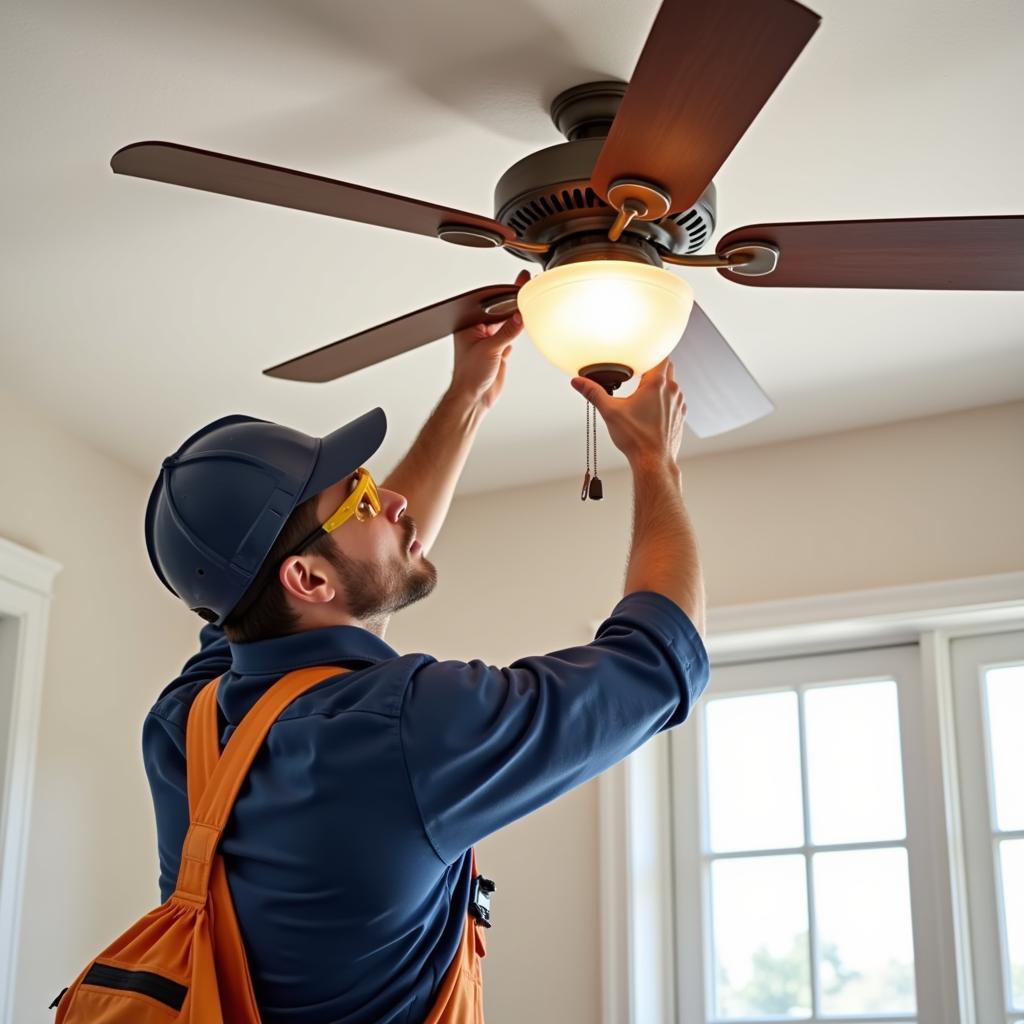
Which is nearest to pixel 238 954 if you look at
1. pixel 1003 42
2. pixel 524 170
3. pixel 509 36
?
pixel 524 170

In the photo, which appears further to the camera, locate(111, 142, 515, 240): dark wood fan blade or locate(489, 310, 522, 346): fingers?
locate(489, 310, 522, 346): fingers

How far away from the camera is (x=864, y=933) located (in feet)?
9.61

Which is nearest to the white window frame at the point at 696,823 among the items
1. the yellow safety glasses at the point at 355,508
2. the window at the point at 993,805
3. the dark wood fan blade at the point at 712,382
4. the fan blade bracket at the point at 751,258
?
the window at the point at 993,805

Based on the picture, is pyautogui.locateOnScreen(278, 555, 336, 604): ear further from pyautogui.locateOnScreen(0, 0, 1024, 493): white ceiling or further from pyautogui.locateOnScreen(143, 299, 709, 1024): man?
pyautogui.locateOnScreen(0, 0, 1024, 493): white ceiling

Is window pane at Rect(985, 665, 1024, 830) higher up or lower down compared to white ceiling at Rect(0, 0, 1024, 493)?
lower down

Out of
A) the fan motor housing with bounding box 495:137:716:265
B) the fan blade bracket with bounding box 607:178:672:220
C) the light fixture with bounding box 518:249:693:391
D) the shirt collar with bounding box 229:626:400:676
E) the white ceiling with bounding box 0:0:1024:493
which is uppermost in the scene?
the white ceiling with bounding box 0:0:1024:493

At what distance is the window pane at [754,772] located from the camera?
3125 mm

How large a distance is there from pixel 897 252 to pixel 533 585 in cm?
184

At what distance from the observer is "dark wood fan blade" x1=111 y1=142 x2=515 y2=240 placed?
159 centimetres

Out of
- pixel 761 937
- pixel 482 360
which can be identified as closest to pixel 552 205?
pixel 482 360

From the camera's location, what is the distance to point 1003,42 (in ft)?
6.26

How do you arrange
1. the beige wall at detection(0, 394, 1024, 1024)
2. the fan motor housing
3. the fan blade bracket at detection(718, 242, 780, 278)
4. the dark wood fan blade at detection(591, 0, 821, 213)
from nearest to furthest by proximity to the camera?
the dark wood fan blade at detection(591, 0, 821, 213) → the fan blade bracket at detection(718, 242, 780, 278) → the fan motor housing → the beige wall at detection(0, 394, 1024, 1024)

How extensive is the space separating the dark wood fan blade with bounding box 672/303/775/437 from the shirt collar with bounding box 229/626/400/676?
70cm

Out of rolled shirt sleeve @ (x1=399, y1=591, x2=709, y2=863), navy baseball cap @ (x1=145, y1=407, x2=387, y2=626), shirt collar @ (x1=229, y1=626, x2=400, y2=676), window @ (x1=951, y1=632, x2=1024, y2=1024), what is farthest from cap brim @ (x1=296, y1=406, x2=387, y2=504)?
window @ (x1=951, y1=632, x2=1024, y2=1024)
